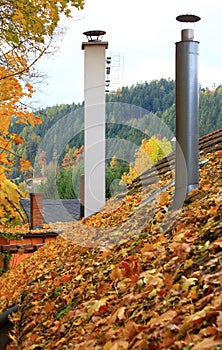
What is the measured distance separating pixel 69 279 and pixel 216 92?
3427 cm

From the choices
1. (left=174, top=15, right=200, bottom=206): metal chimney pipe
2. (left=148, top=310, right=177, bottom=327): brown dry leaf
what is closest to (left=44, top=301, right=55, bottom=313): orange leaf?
(left=174, top=15, right=200, bottom=206): metal chimney pipe

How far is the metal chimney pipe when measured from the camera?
14.7 ft

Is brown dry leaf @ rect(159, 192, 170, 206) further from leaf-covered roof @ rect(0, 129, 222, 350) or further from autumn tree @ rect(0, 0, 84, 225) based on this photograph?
autumn tree @ rect(0, 0, 84, 225)

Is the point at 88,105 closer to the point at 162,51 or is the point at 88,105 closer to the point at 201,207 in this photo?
the point at 201,207

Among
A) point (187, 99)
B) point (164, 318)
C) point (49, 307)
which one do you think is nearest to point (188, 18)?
point (187, 99)

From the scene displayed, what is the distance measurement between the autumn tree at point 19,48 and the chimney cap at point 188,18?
116 cm

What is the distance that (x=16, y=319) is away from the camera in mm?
4738

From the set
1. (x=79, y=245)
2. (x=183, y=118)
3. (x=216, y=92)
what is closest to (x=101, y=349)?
(x=183, y=118)

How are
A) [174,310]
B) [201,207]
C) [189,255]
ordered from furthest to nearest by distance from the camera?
[201,207]
[189,255]
[174,310]

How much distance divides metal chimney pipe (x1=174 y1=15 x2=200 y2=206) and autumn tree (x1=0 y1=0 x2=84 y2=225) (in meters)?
1.26

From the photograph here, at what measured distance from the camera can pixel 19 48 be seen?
16.7 feet

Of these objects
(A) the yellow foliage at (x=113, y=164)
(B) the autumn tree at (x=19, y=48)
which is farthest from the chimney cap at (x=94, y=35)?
(B) the autumn tree at (x=19, y=48)

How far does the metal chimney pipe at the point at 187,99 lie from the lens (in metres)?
4.48

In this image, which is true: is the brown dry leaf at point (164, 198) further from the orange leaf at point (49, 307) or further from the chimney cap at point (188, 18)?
the chimney cap at point (188, 18)
